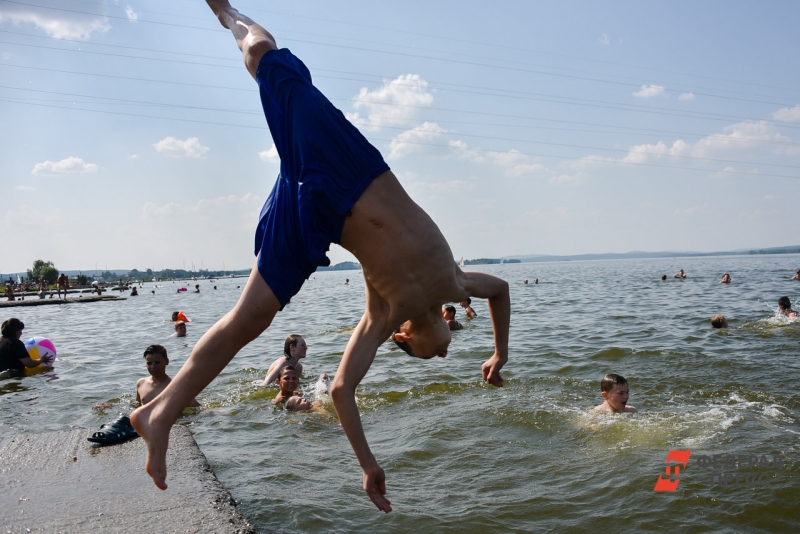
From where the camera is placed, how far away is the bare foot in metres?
3.03

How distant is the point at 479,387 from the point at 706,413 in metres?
3.68

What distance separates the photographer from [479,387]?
1053cm

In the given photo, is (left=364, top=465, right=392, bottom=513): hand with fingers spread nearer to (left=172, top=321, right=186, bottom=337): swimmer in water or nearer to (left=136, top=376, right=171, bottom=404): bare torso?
(left=136, top=376, right=171, bottom=404): bare torso

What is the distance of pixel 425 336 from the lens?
3.34 m

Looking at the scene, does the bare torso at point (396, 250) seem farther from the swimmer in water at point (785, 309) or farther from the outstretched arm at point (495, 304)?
the swimmer in water at point (785, 309)

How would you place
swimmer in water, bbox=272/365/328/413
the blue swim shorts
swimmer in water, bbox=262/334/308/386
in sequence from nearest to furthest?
the blue swim shorts, swimmer in water, bbox=272/365/328/413, swimmer in water, bbox=262/334/308/386

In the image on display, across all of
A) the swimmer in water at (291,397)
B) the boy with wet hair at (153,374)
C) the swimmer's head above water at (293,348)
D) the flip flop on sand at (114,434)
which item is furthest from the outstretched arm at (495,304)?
the swimmer's head above water at (293,348)

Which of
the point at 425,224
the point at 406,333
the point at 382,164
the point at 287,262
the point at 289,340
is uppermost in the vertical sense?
the point at 382,164

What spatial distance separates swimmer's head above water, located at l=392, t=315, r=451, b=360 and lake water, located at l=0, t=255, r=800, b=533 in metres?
2.27

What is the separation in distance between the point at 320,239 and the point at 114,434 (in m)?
4.40

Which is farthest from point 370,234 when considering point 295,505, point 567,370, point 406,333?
point 567,370

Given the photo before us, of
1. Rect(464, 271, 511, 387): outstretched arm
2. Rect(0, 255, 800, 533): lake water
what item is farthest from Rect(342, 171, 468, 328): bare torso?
Rect(0, 255, 800, 533): lake water

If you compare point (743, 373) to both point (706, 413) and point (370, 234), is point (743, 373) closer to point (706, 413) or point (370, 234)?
point (706, 413)

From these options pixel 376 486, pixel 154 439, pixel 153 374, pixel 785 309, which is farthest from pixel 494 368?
pixel 785 309
